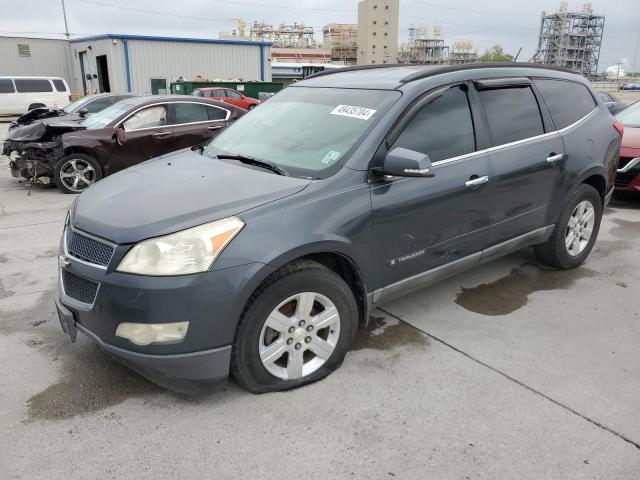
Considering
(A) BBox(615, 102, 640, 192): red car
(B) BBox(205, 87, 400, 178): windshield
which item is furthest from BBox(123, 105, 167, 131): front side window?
(A) BBox(615, 102, 640, 192): red car

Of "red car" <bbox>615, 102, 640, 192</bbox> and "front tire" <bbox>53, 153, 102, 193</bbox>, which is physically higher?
"red car" <bbox>615, 102, 640, 192</bbox>

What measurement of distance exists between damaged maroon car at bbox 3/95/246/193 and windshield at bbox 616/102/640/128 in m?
6.32

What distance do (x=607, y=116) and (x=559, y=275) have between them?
1549mm

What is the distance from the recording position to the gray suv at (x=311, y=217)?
100 inches

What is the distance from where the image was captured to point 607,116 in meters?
4.89

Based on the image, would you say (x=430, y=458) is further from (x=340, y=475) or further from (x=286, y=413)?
(x=286, y=413)

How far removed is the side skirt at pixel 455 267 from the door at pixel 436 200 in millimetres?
43

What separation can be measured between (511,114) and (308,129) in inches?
63.2

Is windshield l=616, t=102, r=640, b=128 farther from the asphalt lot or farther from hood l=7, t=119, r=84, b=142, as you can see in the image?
hood l=7, t=119, r=84, b=142

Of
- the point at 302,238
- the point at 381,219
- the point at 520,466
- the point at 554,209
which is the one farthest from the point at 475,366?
the point at 554,209

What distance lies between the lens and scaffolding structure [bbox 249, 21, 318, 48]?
13888cm

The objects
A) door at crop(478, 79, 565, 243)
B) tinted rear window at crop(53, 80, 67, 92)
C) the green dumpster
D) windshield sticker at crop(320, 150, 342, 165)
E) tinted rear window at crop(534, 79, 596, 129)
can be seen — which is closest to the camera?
windshield sticker at crop(320, 150, 342, 165)

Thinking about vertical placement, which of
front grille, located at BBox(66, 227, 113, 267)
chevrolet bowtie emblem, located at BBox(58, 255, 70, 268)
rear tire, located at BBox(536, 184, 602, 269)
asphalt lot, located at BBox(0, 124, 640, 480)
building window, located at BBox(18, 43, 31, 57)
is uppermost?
building window, located at BBox(18, 43, 31, 57)

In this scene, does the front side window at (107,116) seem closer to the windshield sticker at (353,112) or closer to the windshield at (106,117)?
the windshield at (106,117)
